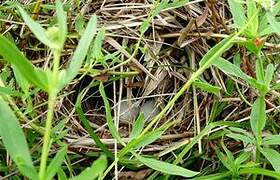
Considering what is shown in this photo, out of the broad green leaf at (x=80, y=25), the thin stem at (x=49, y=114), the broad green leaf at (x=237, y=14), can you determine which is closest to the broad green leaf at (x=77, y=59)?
the thin stem at (x=49, y=114)

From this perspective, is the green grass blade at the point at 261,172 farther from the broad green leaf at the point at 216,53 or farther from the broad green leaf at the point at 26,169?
the broad green leaf at the point at 26,169

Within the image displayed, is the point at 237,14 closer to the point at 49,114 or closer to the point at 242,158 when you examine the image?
the point at 242,158

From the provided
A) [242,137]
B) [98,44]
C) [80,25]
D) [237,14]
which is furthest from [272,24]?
[80,25]

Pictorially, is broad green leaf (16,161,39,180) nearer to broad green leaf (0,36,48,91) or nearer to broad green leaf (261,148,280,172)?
broad green leaf (0,36,48,91)

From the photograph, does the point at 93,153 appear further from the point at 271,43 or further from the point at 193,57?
the point at 271,43

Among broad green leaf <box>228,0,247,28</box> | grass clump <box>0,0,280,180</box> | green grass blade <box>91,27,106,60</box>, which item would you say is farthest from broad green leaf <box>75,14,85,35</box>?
broad green leaf <box>228,0,247,28</box>

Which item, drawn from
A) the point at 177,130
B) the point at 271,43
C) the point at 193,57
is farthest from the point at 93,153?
the point at 271,43
